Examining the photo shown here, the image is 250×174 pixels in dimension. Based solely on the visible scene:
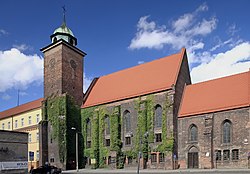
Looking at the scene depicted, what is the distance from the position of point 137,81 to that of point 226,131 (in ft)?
53.5

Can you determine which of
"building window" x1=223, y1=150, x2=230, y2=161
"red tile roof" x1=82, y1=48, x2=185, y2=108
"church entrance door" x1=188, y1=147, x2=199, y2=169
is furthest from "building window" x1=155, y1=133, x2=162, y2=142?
"building window" x1=223, y1=150, x2=230, y2=161

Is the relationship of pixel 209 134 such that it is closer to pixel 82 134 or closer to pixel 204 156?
pixel 204 156

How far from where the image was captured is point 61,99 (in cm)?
4919

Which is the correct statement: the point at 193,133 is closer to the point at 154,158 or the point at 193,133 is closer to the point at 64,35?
the point at 154,158

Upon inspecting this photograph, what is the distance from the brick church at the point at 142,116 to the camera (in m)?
36.8

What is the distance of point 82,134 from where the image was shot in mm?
49812

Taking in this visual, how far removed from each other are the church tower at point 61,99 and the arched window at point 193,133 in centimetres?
1956

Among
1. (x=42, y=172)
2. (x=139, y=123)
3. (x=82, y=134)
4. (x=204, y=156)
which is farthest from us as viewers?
(x=82, y=134)

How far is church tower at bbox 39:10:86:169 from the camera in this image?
47.4 m

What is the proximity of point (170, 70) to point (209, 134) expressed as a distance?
1175cm

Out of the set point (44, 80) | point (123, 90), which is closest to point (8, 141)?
point (123, 90)

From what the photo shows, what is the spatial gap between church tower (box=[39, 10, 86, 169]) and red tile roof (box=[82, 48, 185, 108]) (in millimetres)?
3352

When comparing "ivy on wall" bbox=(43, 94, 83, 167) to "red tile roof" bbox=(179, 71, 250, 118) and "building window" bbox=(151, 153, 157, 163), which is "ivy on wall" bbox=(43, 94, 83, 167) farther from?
"red tile roof" bbox=(179, 71, 250, 118)

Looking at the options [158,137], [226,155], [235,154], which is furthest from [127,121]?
[235,154]
